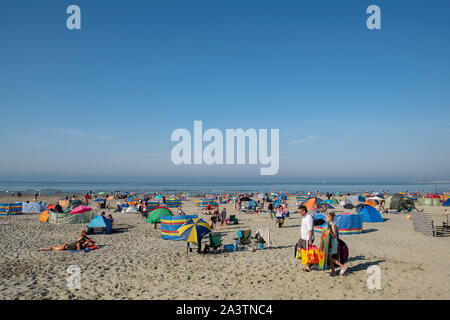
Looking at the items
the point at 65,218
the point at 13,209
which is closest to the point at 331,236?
the point at 65,218

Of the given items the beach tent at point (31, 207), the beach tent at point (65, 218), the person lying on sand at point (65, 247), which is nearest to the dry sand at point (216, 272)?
the person lying on sand at point (65, 247)

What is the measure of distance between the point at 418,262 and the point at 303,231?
4.09 m

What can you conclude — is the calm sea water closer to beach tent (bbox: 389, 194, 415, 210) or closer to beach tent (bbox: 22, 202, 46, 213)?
beach tent (bbox: 22, 202, 46, 213)

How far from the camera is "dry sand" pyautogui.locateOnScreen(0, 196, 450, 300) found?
6.77 meters

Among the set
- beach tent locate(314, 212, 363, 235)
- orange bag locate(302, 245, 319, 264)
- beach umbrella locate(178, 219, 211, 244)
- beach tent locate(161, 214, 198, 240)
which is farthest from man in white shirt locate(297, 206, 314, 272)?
beach tent locate(161, 214, 198, 240)

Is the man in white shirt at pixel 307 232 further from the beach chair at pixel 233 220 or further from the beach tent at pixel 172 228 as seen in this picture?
the beach chair at pixel 233 220

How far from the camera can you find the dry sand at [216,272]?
22.2ft

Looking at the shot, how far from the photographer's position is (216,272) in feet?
28.2

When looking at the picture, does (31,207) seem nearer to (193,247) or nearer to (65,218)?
(65,218)

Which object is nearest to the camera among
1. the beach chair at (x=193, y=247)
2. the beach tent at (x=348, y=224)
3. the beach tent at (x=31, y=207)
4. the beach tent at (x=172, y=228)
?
the beach chair at (x=193, y=247)

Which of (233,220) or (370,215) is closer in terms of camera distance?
(370,215)
